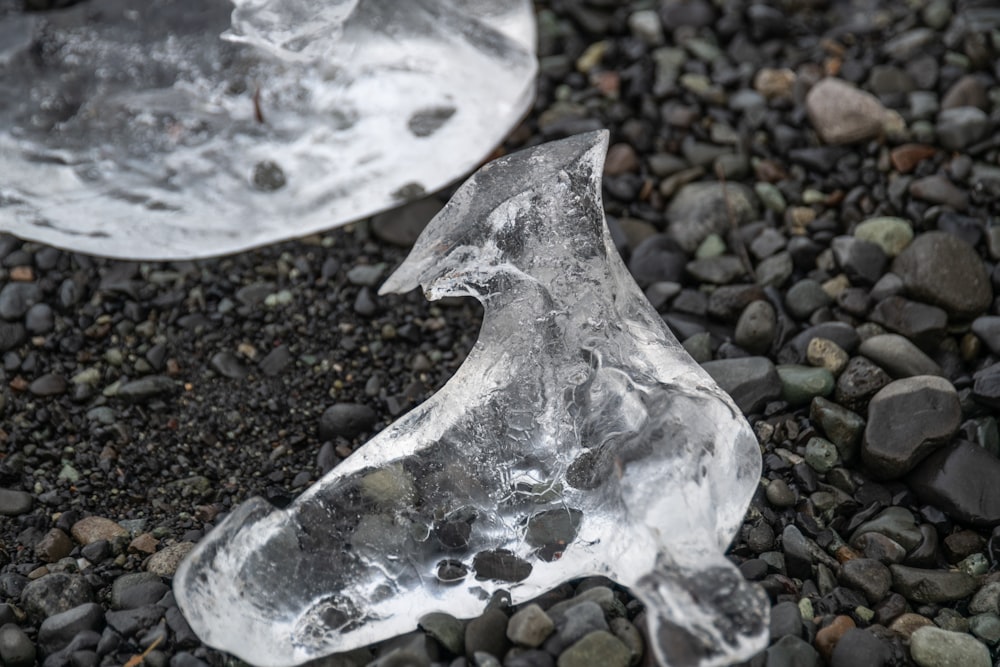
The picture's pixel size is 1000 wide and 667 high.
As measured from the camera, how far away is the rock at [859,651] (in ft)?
7.14

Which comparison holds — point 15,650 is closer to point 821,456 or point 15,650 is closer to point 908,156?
point 821,456

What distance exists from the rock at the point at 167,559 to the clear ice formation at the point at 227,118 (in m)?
1.03

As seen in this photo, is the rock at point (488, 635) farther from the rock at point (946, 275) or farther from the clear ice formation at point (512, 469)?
the rock at point (946, 275)

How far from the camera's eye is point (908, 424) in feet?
8.41

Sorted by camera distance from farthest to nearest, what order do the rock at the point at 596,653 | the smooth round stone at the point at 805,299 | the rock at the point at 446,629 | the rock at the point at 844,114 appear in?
the rock at the point at 844,114 → the smooth round stone at the point at 805,299 → the rock at the point at 446,629 → the rock at the point at 596,653

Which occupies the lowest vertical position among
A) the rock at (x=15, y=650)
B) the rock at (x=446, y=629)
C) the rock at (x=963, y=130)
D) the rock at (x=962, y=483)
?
the rock at (x=15, y=650)

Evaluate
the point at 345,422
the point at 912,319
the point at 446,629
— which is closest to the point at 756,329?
the point at 912,319

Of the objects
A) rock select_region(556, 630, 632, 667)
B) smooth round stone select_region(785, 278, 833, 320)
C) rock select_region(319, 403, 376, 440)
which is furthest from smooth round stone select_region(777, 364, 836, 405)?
rock select_region(319, 403, 376, 440)

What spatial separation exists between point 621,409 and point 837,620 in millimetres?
611

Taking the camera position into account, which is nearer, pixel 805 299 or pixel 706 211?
pixel 805 299

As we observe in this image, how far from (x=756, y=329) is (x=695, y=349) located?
0.55 ft

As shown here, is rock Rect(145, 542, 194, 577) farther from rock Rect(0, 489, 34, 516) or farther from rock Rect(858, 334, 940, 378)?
rock Rect(858, 334, 940, 378)

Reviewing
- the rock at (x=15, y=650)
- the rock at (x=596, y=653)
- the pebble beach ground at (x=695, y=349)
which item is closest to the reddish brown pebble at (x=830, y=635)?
the pebble beach ground at (x=695, y=349)

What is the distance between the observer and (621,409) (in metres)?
2.35
